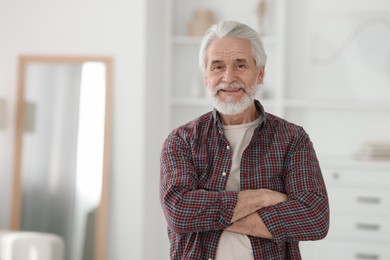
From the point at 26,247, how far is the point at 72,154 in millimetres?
739

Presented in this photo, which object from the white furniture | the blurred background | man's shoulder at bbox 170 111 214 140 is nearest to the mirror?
the blurred background

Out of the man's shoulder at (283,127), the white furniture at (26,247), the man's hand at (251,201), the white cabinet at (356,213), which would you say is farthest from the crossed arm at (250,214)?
the white cabinet at (356,213)

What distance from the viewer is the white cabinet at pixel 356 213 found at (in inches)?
Answer: 147

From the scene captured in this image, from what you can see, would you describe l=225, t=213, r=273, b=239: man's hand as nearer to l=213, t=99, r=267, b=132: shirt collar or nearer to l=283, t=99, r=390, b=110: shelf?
l=213, t=99, r=267, b=132: shirt collar

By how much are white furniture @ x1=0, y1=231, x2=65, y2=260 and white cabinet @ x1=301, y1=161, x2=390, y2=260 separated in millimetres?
1758

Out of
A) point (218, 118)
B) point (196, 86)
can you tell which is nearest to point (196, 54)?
point (196, 86)

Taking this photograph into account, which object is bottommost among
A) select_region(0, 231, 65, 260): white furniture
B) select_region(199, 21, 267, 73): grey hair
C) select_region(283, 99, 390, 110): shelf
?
select_region(0, 231, 65, 260): white furniture

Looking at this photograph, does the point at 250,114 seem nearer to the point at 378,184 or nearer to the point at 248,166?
the point at 248,166

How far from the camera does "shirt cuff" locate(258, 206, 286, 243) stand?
65.0 inches

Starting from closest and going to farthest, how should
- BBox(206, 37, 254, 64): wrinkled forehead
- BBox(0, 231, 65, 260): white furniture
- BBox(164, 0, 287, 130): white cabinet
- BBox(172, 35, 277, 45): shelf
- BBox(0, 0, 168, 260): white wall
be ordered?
BBox(206, 37, 254, 64): wrinkled forehead
BBox(0, 231, 65, 260): white furniture
BBox(0, 0, 168, 260): white wall
BBox(164, 0, 287, 130): white cabinet
BBox(172, 35, 277, 45): shelf

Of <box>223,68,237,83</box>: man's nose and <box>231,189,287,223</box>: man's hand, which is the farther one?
<box>223,68,237,83</box>: man's nose

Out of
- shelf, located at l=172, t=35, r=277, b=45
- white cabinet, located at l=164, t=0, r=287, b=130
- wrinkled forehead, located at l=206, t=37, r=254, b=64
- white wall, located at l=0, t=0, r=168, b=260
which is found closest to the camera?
wrinkled forehead, located at l=206, t=37, r=254, b=64

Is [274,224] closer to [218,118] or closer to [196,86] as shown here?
[218,118]

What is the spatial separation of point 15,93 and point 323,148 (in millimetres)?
2308
